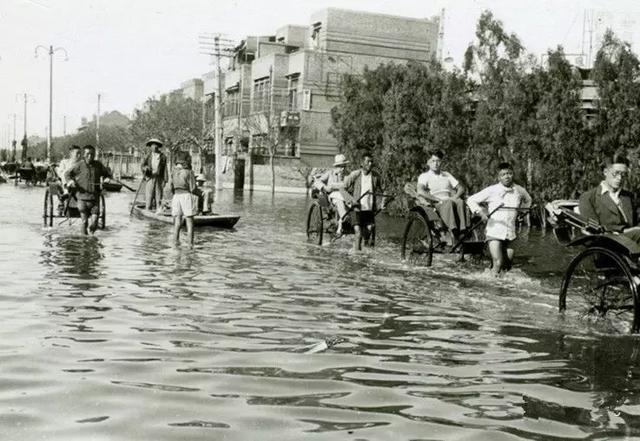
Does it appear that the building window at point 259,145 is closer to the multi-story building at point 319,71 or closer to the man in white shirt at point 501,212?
the multi-story building at point 319,71

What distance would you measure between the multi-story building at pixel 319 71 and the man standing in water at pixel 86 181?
138ft

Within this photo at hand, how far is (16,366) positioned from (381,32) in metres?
59.1

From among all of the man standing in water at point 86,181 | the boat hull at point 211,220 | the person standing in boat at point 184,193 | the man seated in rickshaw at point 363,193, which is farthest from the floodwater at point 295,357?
the boat hull at point 211,220

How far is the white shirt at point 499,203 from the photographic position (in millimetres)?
12070

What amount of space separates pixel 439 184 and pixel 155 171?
1116 cm

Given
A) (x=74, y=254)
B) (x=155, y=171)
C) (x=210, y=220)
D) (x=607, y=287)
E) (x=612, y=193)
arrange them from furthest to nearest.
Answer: (x=155, y=171) → (x=210, y=220) → (x=74, y=254) → (x=612, y=193) → (x=607, y=287)

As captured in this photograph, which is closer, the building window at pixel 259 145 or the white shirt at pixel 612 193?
the white shirt at pixel 612 193

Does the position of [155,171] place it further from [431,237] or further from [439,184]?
[431,237]

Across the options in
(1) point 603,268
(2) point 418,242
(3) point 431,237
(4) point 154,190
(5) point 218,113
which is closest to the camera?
(1) point 603,268

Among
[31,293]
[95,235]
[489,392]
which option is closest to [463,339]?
[489,392]

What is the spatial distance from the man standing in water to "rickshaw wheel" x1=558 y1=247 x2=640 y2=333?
981 centimetres

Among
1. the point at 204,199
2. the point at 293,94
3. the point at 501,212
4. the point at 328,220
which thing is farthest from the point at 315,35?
the point at 501,212

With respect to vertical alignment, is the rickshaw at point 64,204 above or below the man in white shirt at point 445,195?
below

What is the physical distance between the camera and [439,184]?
45.6 ft
